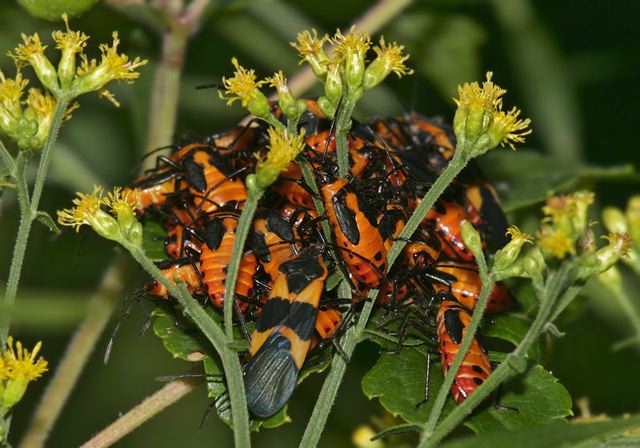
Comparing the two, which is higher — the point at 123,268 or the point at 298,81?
the point at 298,81

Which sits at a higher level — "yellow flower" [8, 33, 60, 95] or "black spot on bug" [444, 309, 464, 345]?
"yellow flower" [8, 33, 60, 95]

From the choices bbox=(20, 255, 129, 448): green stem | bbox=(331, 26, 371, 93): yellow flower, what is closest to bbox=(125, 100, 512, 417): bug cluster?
bbox=(331, 26, 371, 93): yellow flower

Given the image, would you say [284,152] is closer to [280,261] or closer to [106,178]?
[280,261]

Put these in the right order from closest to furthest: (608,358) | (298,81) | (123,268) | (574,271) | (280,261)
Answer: (574,271)
(280,261)
(123,268)
(298,81)
(608,358)

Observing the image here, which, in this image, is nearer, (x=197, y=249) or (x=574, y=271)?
(x=574, y=271)

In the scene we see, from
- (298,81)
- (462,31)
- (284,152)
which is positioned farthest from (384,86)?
(284,152)

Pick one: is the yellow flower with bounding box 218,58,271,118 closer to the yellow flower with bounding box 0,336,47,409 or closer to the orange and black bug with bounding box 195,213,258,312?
the orange and black bug with bounding box 195,213,258,312

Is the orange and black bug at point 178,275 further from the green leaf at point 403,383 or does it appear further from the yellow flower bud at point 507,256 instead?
the yellow flower bud at point 507,256
